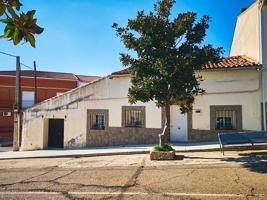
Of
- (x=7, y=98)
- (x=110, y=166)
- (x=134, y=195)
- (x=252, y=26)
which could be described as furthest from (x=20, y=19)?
(x=7, y=98)

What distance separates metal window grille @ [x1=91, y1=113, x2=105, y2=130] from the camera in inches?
655

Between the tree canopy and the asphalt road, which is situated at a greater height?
the tree canopy

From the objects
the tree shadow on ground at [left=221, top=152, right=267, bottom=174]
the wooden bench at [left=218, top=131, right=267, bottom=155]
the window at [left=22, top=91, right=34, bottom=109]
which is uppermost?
the window at [left=22, top=91, right=34, bottom=109]

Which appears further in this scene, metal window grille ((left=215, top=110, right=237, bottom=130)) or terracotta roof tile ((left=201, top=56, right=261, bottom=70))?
metal window grille ((left=215, top=110, right=237, bottom=130))

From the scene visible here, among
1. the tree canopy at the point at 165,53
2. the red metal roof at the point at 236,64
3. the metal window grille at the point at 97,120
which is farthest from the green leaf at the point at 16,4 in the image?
the metal window grille at the point at 97,120

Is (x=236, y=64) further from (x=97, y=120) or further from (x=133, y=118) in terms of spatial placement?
(x=97, y=120)

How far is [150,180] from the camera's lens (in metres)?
7.37

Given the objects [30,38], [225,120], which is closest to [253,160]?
[225,120]

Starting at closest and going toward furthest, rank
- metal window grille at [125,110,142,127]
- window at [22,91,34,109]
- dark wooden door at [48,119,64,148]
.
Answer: metal window grille at [125,110,142,127], dark wooden door at [48,119,64,148], window at [22,91,34,109]

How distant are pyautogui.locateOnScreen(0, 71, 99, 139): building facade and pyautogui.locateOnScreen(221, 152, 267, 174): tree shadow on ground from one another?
27555mm

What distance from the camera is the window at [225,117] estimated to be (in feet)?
44.8

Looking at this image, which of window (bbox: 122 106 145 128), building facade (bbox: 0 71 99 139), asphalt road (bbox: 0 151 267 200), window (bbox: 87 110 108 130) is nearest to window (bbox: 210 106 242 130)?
asphalt road (bbox: 0 151 267 200)

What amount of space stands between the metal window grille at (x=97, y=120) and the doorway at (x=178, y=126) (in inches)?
172

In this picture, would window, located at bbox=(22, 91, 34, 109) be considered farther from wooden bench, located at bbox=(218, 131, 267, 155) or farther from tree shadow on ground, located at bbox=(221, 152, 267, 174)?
tree shadow on ground, located at bbox=(221, 152, 267, 174)
